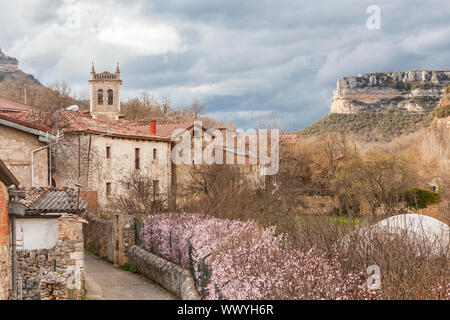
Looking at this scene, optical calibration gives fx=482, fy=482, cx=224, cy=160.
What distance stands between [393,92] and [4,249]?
89566 mm

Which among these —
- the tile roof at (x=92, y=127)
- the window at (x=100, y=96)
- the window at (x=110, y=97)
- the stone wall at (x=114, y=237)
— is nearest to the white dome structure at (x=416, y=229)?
the stone wall at (x=114, y=237)

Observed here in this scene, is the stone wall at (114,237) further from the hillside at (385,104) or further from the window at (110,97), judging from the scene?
the hillside at (385,104)

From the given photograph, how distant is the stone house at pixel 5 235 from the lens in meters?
10.4

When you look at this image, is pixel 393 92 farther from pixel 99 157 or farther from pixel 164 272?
pixel 164 272

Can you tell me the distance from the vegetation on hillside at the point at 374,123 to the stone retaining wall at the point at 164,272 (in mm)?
60707

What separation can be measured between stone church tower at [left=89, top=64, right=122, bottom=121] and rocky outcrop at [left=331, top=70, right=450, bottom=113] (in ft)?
174

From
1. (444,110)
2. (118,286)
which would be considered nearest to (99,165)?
(118,286)

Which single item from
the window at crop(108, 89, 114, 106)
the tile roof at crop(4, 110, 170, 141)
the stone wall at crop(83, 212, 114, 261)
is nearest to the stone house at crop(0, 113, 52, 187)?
the stone wall at crop(83, 212, 114, 261)

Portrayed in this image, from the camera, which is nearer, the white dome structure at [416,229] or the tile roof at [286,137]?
the white dome structure at [416,229]

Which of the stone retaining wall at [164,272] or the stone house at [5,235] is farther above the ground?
the stone house at [5,235]

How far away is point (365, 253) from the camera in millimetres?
8867

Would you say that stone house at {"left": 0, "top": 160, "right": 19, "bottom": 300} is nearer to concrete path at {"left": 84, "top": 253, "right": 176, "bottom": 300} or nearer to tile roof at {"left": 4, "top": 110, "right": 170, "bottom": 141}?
concrete path at {"left": 84, "top": 253, "right": 176, "bottom": 300}

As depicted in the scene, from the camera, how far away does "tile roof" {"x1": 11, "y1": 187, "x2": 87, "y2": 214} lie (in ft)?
41.0
